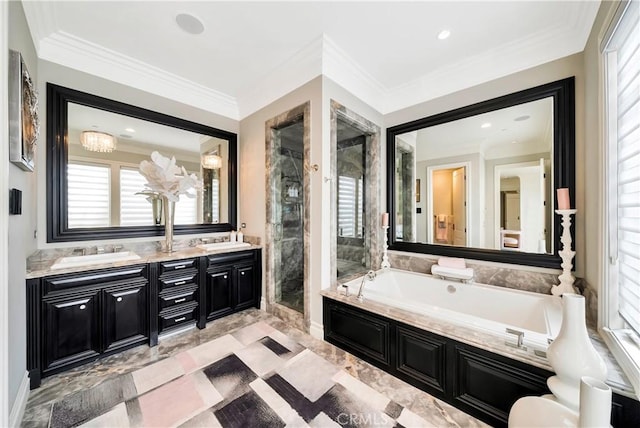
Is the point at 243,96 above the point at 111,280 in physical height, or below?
above

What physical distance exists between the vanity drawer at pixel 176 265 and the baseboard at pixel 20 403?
103 centimetres

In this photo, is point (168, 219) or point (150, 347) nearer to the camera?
point (150, 347)

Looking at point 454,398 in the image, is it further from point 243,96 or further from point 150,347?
point 243,96

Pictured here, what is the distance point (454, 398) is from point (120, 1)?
381 cm

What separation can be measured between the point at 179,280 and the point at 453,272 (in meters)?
2.94

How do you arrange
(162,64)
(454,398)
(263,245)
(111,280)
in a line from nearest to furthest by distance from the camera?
(454,398), (111,280), (162,64), (263,245)

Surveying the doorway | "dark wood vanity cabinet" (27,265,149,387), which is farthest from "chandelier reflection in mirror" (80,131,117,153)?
the doorway

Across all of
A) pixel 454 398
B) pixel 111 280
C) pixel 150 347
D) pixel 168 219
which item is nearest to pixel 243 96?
pixel 168 219

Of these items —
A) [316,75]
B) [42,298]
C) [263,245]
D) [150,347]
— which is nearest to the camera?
[42,298]

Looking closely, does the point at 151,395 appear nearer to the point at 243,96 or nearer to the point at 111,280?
the point at 111,280

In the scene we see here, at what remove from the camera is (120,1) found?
1810mm

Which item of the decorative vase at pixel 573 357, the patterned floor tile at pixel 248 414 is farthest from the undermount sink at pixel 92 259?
the decorative vase at pixel 573 357

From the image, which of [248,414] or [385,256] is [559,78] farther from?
[248,414]

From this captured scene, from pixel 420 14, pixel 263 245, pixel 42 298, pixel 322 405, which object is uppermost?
pixel 420 14
